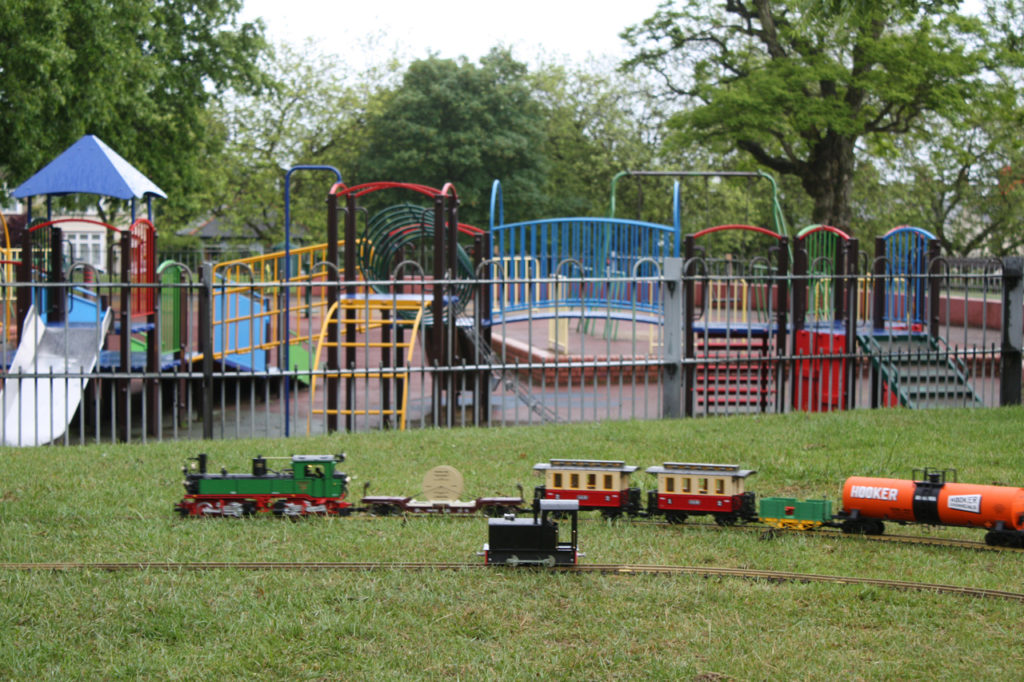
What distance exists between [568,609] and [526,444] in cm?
456

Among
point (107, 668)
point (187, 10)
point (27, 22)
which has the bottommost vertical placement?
point (107, 668)

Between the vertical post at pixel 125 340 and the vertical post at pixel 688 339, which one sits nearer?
the vertical post at pixel 125 340

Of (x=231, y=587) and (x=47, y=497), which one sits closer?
(x=231, y=587)

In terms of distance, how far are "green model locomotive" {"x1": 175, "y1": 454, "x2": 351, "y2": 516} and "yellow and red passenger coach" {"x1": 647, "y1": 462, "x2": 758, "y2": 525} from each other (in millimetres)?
2085

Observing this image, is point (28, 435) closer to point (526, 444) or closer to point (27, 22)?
point (526, 444)

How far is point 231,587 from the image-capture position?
511 centimetres

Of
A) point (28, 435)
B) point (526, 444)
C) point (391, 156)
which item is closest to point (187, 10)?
point (391, 156)

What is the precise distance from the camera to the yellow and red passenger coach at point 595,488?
648 cm

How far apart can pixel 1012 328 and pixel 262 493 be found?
10057 mm

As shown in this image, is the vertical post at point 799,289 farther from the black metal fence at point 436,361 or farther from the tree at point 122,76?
the tree at point 122,76

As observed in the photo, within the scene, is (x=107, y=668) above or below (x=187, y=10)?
below

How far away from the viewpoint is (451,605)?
486cm

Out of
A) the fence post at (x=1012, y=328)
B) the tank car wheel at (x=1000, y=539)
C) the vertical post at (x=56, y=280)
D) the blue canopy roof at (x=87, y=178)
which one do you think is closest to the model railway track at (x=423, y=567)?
the tank car wheel at (x=1000, y=539)

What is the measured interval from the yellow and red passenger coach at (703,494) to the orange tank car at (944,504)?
634 mm
